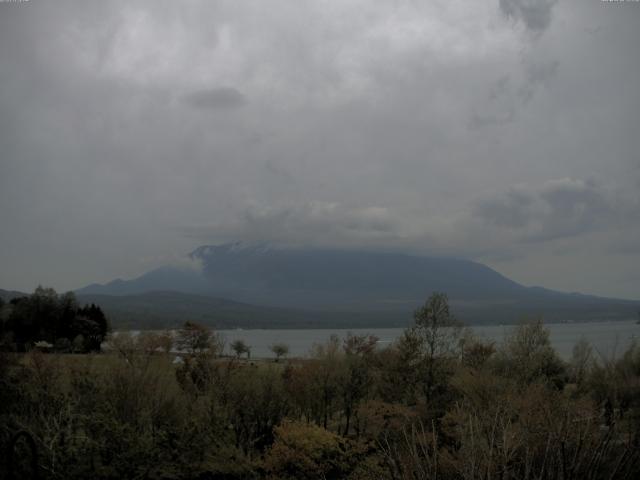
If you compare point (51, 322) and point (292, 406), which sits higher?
point (51, 322)

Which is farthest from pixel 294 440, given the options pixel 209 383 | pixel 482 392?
pixel 482 392

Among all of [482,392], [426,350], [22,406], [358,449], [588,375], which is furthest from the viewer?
[588,375]

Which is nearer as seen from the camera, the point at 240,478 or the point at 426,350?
the point at 240,478

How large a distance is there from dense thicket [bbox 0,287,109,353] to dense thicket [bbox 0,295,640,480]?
38.6 m

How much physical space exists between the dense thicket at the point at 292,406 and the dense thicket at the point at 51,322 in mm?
38592

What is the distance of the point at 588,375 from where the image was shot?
42.6 m

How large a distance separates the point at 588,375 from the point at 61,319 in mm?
64699

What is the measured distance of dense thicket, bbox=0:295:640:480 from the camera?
22234 millimetres

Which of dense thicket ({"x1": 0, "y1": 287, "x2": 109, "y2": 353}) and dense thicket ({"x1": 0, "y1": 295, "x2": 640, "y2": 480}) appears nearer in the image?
dense thicket ({"x1": 0, "y1": 295, "x2": 640, "y2": 480})

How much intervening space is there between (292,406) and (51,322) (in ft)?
184

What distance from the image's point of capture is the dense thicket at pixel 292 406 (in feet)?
72.9

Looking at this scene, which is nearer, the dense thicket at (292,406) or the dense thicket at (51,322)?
the dense thicket at (292,406)

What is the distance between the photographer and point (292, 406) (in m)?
34.4

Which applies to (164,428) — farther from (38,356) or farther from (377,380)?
(377,380)
